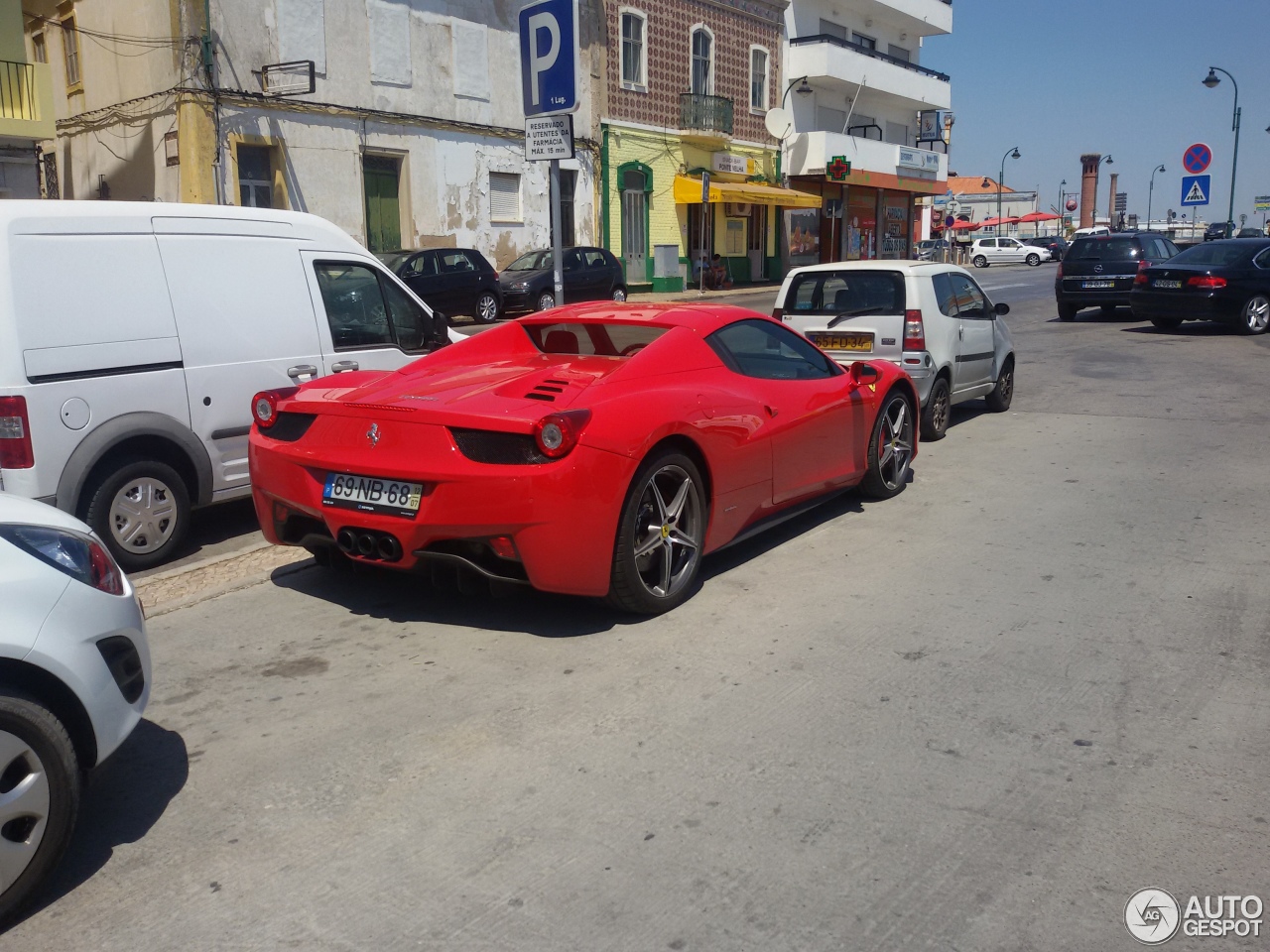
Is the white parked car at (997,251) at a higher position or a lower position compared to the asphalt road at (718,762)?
higher

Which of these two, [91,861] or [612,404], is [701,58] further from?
[91,861]

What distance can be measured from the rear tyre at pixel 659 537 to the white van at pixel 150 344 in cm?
285

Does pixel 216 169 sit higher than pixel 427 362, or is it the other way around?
pixel 216 169

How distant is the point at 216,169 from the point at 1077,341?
53.5 ft

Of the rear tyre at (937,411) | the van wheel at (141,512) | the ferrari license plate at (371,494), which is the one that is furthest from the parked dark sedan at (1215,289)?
the ferrari license plate at (371,494)

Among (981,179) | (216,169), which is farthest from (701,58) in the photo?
(981,179)

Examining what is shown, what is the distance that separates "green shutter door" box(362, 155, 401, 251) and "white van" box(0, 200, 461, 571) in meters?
19.1

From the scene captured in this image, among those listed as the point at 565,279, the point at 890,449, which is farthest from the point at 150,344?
the point at 565,279

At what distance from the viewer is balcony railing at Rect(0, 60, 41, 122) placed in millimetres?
20969

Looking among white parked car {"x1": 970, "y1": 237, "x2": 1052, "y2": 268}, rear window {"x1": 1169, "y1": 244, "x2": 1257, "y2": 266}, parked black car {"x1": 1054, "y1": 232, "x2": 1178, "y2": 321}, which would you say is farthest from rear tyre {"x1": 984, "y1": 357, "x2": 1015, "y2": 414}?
white parked car {"x1": 970, "y1": 237, "x2": 1052, "y2": 268}

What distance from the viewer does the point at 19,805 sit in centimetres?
289

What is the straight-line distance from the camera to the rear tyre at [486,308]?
23438mm

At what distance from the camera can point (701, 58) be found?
3578 centimetres

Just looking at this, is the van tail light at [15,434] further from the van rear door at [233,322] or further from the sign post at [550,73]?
the sign post at [550,73]
